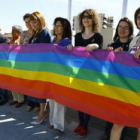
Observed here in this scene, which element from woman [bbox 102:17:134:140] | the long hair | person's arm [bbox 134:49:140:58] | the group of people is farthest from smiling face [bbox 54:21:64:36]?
person's arm [bbox 134:49:140:58]

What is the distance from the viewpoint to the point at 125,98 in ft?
8.61

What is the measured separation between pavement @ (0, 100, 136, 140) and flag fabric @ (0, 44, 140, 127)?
52 cm

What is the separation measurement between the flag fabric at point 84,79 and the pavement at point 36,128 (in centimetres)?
52

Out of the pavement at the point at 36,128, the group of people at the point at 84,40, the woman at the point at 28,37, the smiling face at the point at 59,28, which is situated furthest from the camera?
the woman at the point at 28,37

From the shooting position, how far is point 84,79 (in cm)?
299

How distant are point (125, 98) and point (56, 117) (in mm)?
1209

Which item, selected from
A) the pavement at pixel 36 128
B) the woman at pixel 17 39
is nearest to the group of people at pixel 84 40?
the pavement at pixel 36 128

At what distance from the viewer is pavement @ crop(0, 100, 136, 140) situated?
3.27 meters

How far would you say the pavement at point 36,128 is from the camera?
3273 millimetres

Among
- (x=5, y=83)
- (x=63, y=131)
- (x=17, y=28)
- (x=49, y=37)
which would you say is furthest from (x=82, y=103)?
(x=17, y=28)

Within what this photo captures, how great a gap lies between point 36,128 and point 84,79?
1220mm

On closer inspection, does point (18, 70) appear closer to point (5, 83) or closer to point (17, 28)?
point (5, 83)

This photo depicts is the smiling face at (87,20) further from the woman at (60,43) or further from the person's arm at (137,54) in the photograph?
the person's arm at (137,54)

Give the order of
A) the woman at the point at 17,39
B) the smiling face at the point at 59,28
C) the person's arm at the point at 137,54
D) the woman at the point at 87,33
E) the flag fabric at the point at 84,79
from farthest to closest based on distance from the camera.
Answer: the woman at the point at 17,39, the smiling face at the point at 59,28, the woman at the point at 87,33, the flag fabric at the point at 84,79, the person's arm at the point at 137,54
